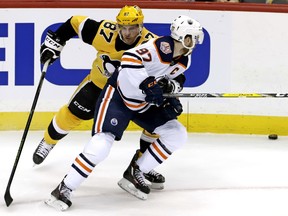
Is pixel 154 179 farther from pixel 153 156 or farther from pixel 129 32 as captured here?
pixel 129 32

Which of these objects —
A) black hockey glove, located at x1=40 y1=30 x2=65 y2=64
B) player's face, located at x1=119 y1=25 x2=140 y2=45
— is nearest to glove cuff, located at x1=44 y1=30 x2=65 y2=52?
black hockey glove, located at x1=40 y1=30 x2=65 y2=64

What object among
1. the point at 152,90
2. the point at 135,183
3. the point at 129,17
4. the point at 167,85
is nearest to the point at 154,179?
the point at 135,183

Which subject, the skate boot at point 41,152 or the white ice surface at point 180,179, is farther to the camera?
the skate boot at point 41,152

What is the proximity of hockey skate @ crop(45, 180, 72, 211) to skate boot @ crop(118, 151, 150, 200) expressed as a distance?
14.6 inches

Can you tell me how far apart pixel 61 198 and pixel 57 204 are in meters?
0.03

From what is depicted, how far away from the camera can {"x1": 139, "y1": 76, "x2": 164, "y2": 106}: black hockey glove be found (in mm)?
3584

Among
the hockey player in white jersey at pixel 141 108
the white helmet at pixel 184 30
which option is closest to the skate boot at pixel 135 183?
the hockey player in white jersey at pixel 141 108

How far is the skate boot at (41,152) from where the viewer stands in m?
4.45

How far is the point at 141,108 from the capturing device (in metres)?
3.82

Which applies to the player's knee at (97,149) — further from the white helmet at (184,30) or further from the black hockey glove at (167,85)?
the white helmet at (184,30)

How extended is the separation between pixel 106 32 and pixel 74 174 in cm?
85

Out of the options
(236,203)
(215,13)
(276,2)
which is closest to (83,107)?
(236,203)

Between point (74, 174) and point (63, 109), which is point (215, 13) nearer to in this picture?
point (63, 109)

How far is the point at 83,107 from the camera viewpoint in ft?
14.0
